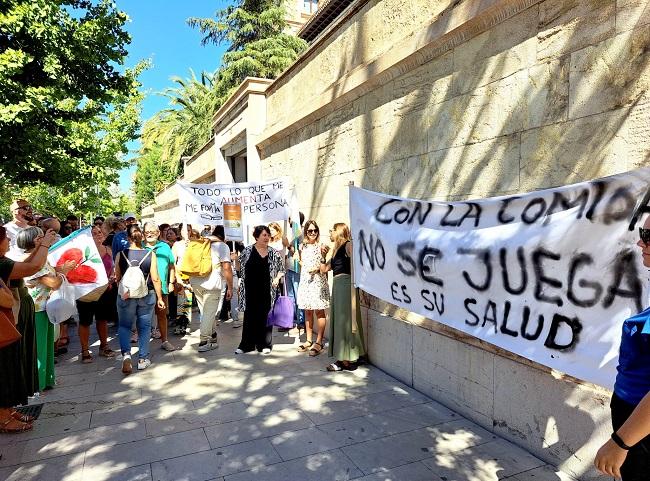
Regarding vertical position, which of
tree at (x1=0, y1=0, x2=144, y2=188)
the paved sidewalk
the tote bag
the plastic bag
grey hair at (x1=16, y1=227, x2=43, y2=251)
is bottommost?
the paved sidewalk

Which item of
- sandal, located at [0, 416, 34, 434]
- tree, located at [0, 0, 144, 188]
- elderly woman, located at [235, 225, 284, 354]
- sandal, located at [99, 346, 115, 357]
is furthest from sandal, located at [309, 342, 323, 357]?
tree, located at [0, 0, 144, 188]

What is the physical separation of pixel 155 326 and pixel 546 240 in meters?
6.62

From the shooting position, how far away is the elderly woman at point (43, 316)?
4391mm

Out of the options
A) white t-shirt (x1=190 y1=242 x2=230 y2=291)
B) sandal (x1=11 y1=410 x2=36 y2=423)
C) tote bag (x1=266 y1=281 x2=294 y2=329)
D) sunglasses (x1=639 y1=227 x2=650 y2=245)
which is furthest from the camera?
tote bag (x1=266 y1=281 x2=294 y2=329)

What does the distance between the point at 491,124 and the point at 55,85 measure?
1179 centimetres

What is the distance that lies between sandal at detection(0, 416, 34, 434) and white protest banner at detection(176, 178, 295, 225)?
413 cm

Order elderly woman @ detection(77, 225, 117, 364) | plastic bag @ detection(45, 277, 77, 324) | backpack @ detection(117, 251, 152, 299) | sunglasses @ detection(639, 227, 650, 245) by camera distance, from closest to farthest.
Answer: sunglasses @ detection(639, 227, 650, 245), plastic bag @ detection(45, 277, 77, 324), backpack @ detection(117, 251, 152, 299), elderly woman @ detection(77, 225, 117, 364)

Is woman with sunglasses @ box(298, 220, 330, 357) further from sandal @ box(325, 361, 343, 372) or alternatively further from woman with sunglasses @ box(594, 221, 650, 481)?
woman with sunglasses @ box(594, 221, 650, 481)

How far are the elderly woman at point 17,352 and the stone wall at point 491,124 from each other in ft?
11.7

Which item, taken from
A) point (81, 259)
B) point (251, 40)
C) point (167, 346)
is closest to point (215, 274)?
point (167, 346)

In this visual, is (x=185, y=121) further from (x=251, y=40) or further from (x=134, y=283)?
(x=134, y=283)

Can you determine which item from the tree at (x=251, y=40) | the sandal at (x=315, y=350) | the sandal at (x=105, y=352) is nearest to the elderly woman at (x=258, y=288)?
the sandal at (x=315, y=350)

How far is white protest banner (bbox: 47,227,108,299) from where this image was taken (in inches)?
186

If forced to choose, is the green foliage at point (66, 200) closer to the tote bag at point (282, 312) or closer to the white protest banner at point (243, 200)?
the white protest banner at point (243, 200)
